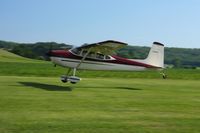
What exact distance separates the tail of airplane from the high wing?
13.2ft

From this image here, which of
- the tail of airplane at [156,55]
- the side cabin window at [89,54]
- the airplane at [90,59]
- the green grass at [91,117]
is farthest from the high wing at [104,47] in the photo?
the green grass at [91,117]

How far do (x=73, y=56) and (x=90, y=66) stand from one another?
127 cm

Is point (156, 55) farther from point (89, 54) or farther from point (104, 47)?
point (104, 47)

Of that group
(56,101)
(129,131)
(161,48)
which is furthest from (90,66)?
(129,131)

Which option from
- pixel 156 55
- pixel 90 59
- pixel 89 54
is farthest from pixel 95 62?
pixel 156 55

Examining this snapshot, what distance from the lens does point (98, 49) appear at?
21453mm

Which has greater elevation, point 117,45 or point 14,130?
point 117,45

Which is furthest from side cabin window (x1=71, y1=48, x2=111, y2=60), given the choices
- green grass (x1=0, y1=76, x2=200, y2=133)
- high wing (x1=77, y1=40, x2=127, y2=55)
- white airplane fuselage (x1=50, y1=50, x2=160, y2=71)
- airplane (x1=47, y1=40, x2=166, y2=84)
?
green grass (x1=0, y1=76, x2=200, y2=133)

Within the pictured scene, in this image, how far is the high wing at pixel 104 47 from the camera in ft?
63.8

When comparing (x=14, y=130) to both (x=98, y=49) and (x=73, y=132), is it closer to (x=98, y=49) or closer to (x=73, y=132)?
(x=73, y=132)

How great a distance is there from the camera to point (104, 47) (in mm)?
20750

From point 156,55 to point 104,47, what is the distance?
18.5 feet

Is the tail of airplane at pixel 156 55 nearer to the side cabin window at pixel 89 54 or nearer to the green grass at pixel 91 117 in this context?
the side cabin window at pixel 89 54

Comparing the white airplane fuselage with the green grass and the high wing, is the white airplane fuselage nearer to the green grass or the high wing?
the high wing
